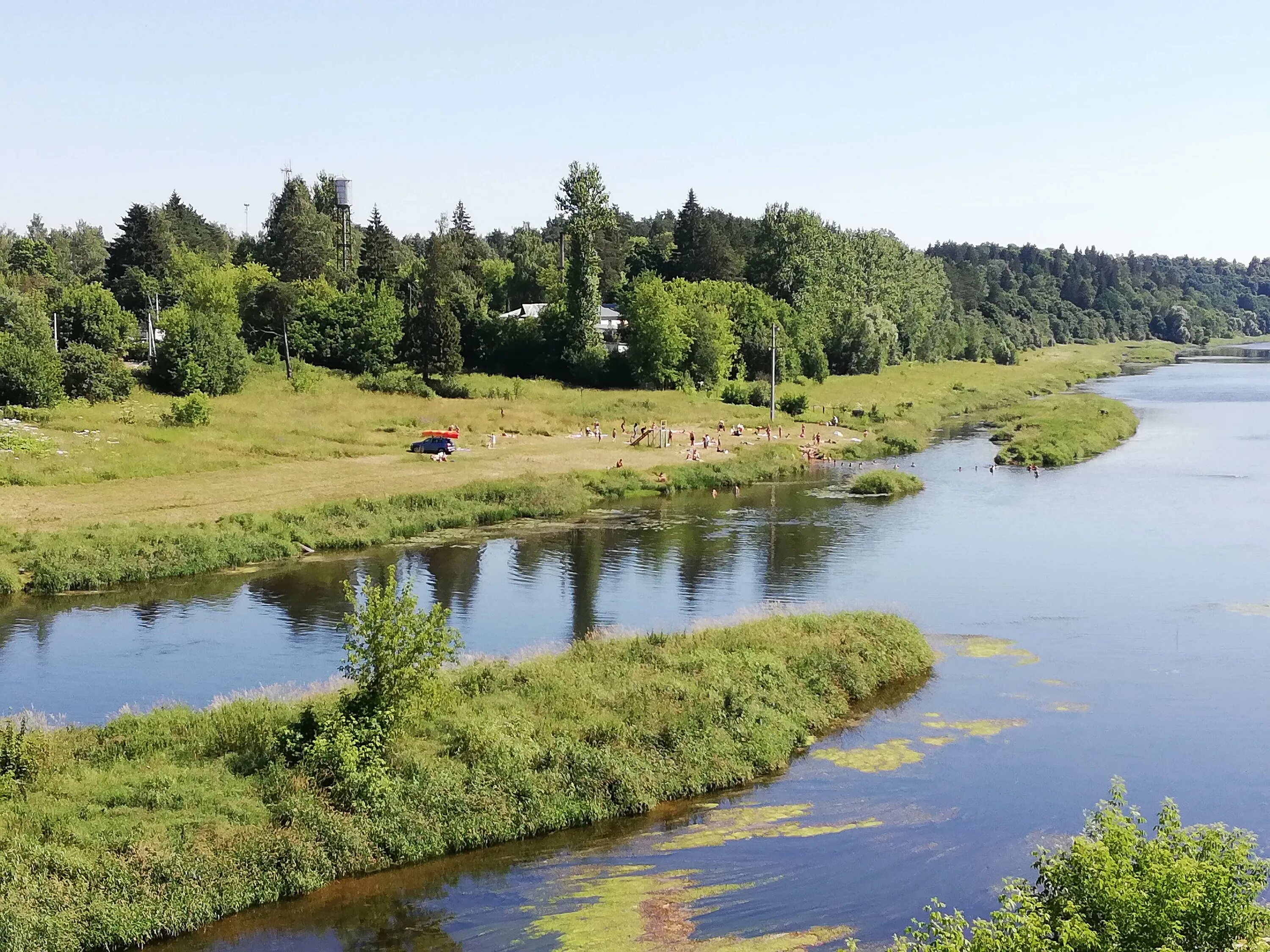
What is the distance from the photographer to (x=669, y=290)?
104875 mm

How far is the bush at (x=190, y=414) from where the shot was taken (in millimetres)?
66938

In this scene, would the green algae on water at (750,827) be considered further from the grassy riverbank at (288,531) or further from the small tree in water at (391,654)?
the grassy riverbank at (288,531)

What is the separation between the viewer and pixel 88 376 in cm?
7106

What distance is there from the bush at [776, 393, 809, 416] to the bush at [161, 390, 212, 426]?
139 feet

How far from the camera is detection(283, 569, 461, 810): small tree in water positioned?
2294 centimetres

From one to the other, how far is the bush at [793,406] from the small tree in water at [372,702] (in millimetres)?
66732

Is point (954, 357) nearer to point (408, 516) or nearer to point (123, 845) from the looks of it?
point (408, 516)

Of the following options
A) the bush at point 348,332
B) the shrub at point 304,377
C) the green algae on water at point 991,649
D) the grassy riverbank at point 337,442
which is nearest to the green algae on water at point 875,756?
the green algae on water at point 991,649

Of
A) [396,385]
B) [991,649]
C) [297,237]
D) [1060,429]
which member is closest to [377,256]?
[297,237]

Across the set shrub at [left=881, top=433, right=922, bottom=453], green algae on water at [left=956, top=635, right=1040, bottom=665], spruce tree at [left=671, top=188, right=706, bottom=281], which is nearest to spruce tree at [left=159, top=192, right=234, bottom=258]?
spruce tree at [left=671, top=188, right=706, bottom=281]

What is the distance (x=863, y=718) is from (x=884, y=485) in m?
33.4

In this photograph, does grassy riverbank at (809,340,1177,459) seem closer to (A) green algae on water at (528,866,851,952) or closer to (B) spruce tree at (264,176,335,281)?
(B) spruce tree at (264,176,335,281)

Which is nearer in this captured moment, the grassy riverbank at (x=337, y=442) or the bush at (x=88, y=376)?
the grassy riverbank at (x=337, y=442)

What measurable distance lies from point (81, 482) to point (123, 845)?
3866 centimetres
